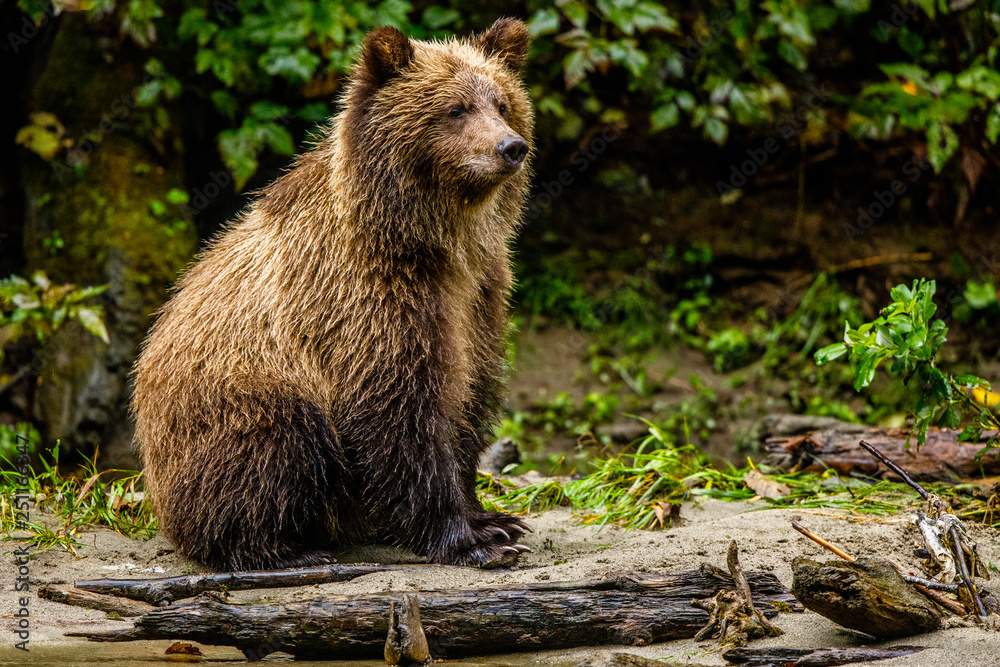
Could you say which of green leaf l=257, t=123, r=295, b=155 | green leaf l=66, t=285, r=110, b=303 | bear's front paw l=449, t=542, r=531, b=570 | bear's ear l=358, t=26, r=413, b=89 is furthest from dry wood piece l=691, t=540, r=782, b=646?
green leaf l=257, t=123, r=295, b=155

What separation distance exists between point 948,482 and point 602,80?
15.7 feet

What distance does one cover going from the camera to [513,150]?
13.1 ft

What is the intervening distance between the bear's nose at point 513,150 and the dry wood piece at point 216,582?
184 cm

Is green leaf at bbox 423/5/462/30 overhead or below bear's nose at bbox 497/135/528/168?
overhead

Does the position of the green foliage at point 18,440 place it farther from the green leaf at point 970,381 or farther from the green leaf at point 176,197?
the green leaf at point 970,381

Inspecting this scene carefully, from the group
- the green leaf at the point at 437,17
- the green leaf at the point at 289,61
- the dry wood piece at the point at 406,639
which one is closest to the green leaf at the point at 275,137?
the green leaf at the point at 289,61

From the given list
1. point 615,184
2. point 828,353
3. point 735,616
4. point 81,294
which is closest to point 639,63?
point 615,184

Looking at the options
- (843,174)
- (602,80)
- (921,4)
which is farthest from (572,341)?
(921,4)

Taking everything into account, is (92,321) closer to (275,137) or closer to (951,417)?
(275,137)

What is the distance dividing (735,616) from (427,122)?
2.50 m

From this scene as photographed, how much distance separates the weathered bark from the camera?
6570 millimetres

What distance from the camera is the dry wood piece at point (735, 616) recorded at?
301 centimetres

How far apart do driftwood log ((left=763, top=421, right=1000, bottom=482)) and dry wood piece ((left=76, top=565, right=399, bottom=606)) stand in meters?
2.66

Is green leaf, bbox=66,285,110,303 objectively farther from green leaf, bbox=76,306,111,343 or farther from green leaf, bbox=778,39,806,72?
green leaf, bbox=778,39,806,72
